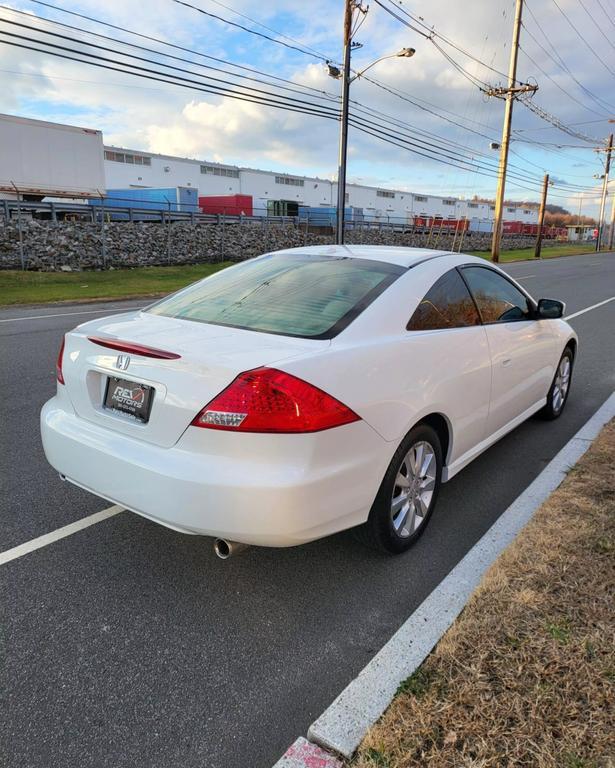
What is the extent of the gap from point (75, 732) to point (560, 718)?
64.4 inches

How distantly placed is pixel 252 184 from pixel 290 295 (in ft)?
230

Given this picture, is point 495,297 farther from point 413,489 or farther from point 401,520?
point 401,520

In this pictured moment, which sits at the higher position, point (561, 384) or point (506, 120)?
point (506, 120)

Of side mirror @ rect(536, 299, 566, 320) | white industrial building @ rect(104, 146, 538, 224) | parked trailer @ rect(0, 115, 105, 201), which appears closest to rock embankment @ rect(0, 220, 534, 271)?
parked trailer @ rect(0, 115, 105, 201)

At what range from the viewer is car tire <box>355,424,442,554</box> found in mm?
2900

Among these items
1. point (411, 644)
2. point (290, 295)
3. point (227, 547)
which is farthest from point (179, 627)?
point (290, 295)

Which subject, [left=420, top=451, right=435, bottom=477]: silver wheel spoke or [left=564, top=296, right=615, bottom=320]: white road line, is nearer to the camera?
[left=420, top=451, right=435, bottom=477]: silver wheel spoke

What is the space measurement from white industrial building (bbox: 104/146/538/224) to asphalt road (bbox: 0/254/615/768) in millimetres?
44249

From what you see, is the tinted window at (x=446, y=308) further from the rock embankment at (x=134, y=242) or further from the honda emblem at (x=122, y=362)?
the rock embankment at (x=134, y=242)

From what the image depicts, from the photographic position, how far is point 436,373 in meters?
3.15

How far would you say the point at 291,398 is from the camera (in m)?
2.42

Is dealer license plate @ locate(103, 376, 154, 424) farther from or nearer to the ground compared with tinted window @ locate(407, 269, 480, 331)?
nearer to the ground

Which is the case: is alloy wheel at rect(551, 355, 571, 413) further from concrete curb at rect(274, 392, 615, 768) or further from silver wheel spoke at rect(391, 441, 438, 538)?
silver wheel spoke at rect(391, 441, 438, 538)

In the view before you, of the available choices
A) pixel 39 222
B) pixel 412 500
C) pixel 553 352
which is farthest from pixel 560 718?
pixel 39 222
